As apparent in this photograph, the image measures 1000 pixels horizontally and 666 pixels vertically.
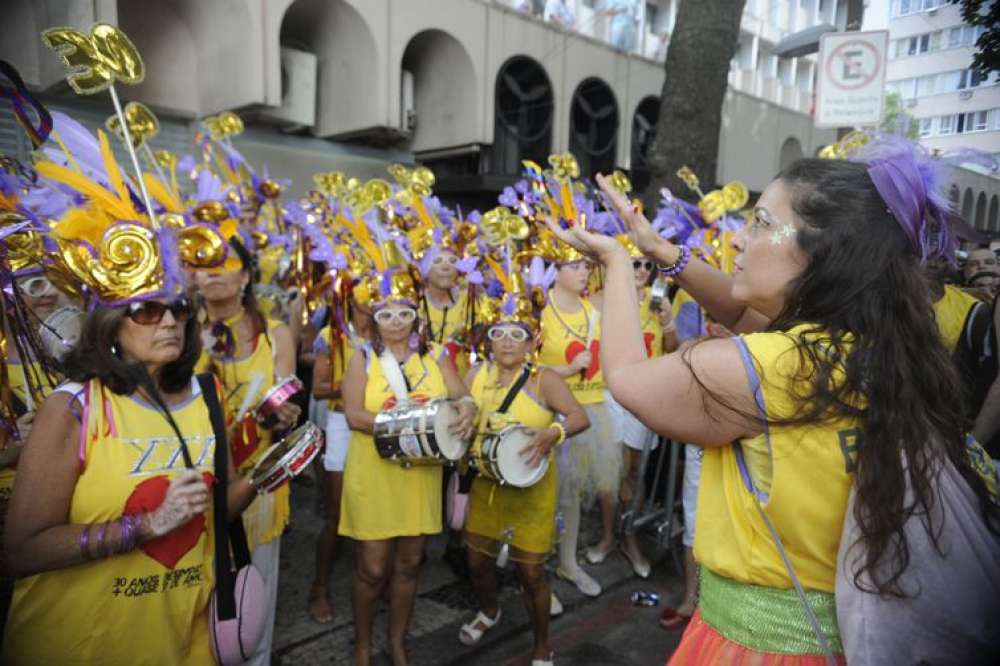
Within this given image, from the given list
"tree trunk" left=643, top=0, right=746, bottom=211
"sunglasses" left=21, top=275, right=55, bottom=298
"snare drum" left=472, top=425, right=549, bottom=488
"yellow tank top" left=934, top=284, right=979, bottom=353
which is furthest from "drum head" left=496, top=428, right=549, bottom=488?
"tree trunk" left=643, top=0, right=746, bottom=211

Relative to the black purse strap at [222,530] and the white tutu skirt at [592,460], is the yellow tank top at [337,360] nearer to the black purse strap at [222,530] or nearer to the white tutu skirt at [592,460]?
the white tutu skirt at [592,460]

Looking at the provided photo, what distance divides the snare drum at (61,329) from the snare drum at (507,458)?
203cm

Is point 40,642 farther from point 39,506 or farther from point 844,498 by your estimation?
point 844,498

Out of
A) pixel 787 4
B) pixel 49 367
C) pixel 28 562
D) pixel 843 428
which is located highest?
pixel 787 4

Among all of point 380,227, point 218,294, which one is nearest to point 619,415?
point 380,227

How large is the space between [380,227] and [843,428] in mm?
3618

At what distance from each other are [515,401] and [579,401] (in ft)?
3.73

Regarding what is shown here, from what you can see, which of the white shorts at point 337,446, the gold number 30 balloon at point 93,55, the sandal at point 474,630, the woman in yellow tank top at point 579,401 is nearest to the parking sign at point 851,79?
the woman in yellow tank top at point 579,401

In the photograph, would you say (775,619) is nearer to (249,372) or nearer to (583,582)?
(249,372)

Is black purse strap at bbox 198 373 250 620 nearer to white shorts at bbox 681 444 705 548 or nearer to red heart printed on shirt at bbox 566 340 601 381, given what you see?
white shorts at bbox 681 444 705 548

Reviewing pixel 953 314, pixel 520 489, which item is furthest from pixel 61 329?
pixel 953 314

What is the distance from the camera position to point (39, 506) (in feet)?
6.45

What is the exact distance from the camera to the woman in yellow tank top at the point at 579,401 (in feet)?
15.1

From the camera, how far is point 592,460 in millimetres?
4742
